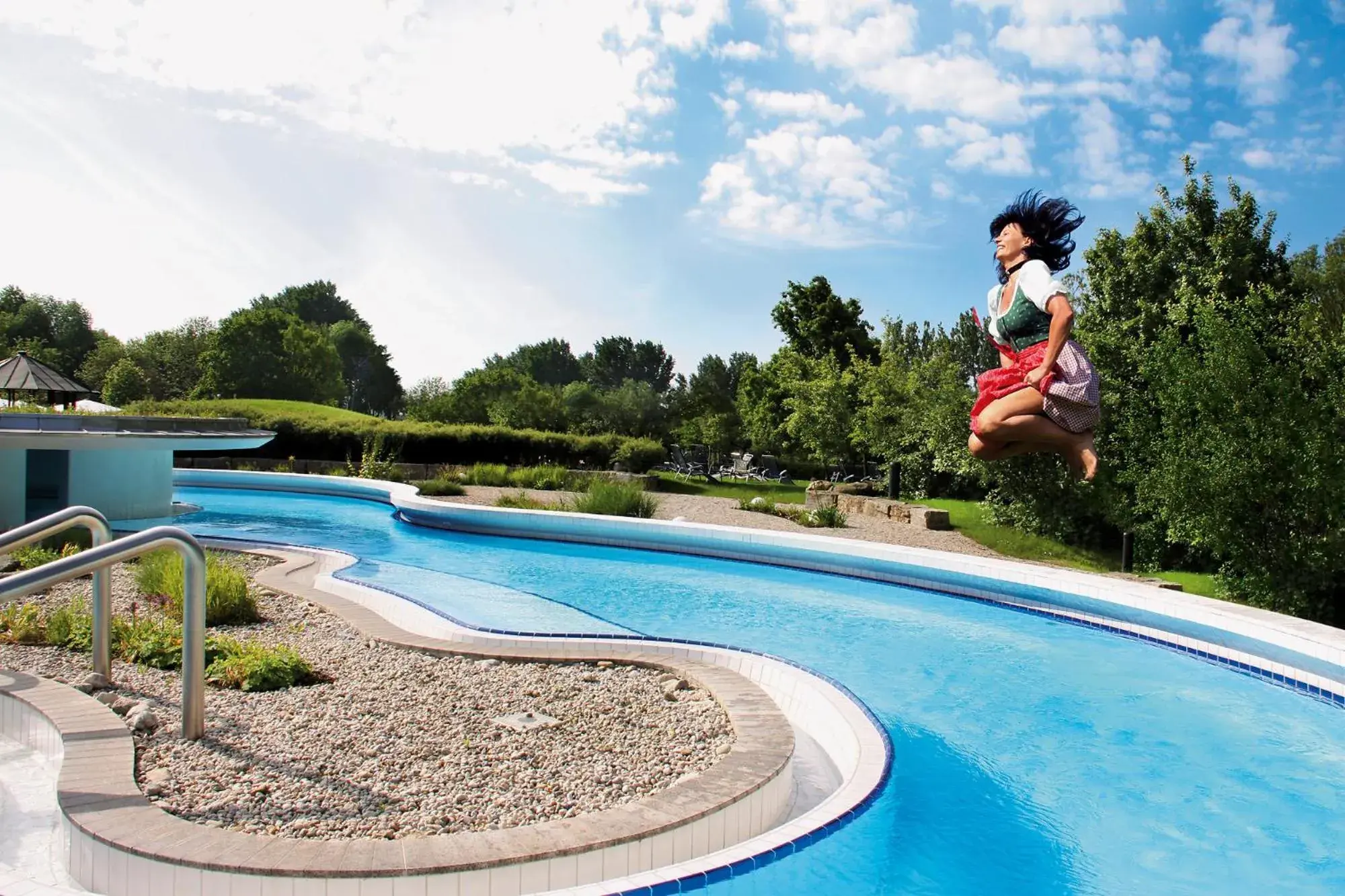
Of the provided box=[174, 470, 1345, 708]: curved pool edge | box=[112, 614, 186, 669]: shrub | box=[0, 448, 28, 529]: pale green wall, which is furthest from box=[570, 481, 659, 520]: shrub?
box=[112, 614, 186, 669]: shrub

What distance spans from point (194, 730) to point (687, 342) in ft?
115

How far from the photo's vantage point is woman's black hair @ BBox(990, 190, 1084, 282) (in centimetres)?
501

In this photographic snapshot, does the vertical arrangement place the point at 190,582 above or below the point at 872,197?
below

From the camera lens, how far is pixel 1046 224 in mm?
5031

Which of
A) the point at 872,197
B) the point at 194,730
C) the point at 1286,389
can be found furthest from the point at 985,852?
the point at 872,197

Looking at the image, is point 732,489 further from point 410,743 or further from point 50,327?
point 50,327

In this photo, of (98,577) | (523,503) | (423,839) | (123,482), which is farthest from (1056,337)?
(123,482)

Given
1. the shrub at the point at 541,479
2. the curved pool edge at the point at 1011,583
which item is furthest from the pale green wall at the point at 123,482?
the shrub at the point at 541,479

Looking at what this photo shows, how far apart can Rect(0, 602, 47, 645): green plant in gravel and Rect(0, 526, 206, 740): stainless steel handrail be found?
2.81 meters

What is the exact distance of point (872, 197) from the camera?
15375 millimetres

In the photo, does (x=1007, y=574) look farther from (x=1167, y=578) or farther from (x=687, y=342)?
(x=687, y=342)

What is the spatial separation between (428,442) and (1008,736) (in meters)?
20.6

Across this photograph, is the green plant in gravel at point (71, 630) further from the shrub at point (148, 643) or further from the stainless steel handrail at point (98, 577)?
the stainless steel handrail at point (98, 577)

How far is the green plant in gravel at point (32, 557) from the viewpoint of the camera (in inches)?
346
